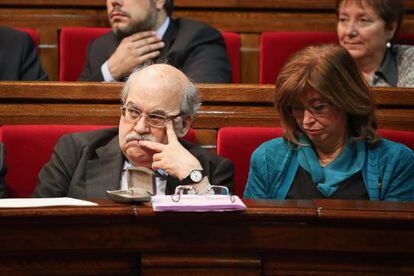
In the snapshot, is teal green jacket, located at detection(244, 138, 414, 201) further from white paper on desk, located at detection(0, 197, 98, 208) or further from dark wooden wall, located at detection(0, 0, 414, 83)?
dark wooden wall, located at detection(0, 0, 414, 83)

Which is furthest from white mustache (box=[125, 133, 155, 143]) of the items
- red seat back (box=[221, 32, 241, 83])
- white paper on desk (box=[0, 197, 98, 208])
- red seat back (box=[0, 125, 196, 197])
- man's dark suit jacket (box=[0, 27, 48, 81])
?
red seat back (box=[221, 32, 241, 83])

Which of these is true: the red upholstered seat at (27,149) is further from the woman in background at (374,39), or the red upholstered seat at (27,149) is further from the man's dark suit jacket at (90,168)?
the woman in background at (374,39)

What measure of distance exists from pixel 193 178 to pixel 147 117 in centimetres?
12

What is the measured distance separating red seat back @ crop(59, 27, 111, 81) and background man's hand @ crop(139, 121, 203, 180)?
2.18ft

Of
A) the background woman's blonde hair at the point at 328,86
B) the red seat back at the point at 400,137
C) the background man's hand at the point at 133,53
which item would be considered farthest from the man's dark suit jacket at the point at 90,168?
the background man's hand at the point at 133,53

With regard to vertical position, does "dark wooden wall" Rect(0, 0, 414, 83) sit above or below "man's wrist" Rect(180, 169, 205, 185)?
above

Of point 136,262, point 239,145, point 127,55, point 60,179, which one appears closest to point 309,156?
point 239,145

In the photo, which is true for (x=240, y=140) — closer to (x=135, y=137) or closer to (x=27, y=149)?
(x=135, y=137)

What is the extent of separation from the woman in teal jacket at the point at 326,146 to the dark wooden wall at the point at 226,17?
67 cm

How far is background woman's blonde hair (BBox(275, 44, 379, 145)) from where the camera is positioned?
1.27 m

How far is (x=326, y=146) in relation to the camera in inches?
51.9

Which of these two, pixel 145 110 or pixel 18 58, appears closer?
pixel 145 110

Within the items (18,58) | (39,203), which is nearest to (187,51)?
(18,58)

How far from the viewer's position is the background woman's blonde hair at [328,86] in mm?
1274
